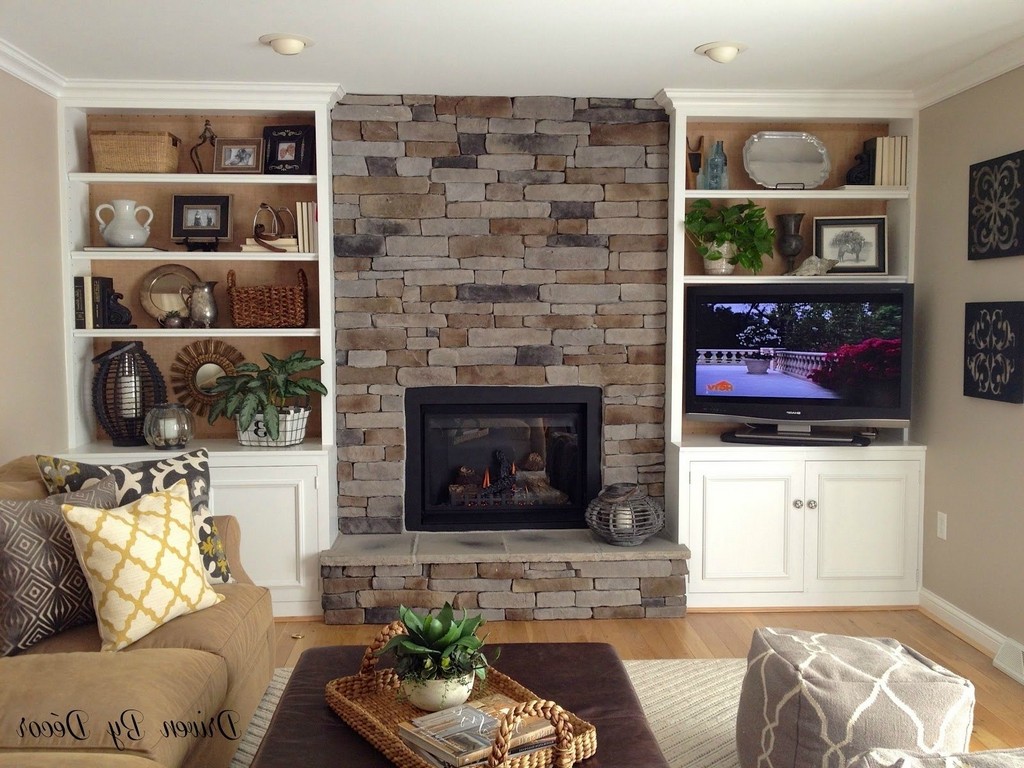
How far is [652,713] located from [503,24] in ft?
8.10

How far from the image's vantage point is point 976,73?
3631mm

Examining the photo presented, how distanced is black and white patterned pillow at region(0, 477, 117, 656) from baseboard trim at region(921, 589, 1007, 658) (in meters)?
3.35

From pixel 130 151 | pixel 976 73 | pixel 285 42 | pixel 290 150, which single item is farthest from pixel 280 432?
pixel 976 73

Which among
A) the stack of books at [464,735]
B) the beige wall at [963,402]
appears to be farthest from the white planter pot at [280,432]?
the beige wall at [963,402]

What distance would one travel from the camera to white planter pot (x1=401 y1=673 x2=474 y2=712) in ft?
6.66

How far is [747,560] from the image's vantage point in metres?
4.17

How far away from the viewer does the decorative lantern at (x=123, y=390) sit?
4.04 m

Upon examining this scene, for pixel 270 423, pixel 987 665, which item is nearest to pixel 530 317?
pixel 270 423

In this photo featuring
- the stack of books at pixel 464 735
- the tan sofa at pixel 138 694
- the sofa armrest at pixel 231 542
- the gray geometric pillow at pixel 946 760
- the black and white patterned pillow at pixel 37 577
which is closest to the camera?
the gray geometric pillow at pixel 946 760

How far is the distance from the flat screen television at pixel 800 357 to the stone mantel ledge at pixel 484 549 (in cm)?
73

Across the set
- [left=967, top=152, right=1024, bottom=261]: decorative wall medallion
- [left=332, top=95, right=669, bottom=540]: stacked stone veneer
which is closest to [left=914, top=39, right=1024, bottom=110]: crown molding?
[left=967, top=152, right=1024, bottom=261]: decorative wall medallion

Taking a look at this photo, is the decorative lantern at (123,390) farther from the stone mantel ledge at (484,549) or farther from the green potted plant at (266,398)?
the stone mantel ledge at (484,549)

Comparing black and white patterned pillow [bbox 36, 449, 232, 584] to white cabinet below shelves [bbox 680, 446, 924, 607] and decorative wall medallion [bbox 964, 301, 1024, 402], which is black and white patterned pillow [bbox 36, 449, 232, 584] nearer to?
white cabinet below shelves [bbox 680, 446, 924, 607]

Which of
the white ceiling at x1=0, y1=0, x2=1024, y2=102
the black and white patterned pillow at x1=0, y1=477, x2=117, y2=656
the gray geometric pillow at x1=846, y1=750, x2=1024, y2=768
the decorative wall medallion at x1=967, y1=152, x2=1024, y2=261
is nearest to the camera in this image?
the gray geometric pillow at x1=846, y1=750, x2=1024, y2=768
